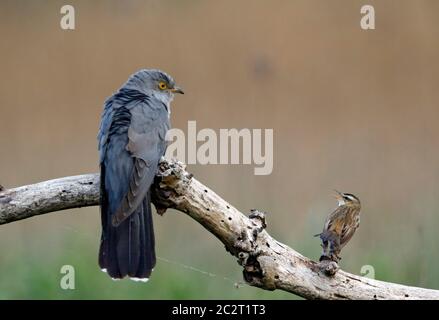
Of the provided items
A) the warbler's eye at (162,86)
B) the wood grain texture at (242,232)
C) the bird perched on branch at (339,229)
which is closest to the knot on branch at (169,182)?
the wood grain texture at (242,232)

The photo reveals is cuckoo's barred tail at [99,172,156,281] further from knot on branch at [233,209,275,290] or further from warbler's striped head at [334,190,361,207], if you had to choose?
warbler's striped head at [334,190,361,207]

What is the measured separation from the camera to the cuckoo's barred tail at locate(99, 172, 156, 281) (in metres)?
A: 4.44

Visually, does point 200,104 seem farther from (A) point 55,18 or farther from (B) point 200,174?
(A) point 55,18

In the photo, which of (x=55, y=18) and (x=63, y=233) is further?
(x=55, y=18)

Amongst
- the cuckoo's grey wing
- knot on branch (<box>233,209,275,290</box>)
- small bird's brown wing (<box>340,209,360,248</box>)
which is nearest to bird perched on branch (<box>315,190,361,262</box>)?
small bird's brown wing (<box>340,209,360,248</box>)

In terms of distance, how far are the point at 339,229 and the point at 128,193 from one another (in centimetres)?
101

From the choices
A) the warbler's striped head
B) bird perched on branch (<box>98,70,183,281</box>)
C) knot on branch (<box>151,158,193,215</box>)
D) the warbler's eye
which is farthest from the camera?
the warbler's eye

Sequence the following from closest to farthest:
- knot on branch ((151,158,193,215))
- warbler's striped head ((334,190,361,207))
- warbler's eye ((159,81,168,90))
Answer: knot on branch ((151,158,193,215))
warbler's striped head ((334,190,361,207))
warbler's eye ((159,81,168,90))

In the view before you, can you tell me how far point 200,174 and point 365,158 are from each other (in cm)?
107

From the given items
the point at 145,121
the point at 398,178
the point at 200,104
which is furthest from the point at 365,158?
the point at 145,121

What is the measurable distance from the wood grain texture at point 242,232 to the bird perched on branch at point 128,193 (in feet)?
0.30

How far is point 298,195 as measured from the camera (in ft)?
19.8

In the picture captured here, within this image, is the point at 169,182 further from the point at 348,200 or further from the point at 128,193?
the point at 348,200

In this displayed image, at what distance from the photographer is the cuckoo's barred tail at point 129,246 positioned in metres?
4.44
